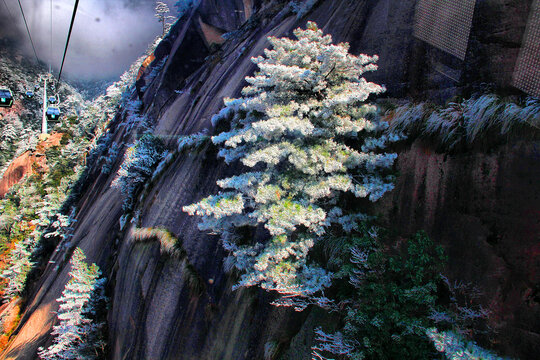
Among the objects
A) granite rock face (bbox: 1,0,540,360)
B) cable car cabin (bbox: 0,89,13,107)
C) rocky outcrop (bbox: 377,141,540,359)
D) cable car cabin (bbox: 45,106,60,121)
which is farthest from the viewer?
cable car cabin (bbox: 45,106,60,121)

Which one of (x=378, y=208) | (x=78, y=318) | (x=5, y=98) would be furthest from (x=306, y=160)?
(x=5, y=98)

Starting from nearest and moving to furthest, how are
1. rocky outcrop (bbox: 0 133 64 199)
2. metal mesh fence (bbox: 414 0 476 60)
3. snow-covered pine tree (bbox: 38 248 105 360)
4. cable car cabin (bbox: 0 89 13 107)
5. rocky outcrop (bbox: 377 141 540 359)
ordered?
rocky outcrop (bbox: 377 141 540 359)
metal mesh fence (bbox: 414 0 476 60)
snow-covered pine tree (bbox: 38 248 105 360)
cable car cabin (bbox: 0 89 13 107)
rocky outcrop (bbox: 0 133 64 199)

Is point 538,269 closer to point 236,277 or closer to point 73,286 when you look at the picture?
point 236,277

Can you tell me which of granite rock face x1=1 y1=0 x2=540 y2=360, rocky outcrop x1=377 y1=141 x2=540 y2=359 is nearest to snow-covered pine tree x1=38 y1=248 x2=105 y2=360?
granite rock face x1=1 y1=0 x2=540 y2=360

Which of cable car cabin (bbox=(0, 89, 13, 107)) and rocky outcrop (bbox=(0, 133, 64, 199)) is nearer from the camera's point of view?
cable car cabin (bbox=(0, 89, 13, 107))

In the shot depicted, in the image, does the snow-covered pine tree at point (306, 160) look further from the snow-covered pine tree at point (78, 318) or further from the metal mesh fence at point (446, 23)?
the snow-covered pine tree at point (78, 318)

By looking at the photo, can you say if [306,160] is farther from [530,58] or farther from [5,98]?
[5,98]

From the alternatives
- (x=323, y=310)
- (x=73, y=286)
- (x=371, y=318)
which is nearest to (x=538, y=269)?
(x=371, y=318)

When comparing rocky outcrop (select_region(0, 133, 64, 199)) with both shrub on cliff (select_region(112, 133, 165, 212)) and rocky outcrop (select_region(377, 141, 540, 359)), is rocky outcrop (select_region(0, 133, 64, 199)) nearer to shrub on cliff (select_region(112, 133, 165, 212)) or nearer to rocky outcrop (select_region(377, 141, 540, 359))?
shrub on cliff (select_region(112, 133, 165, 212))
